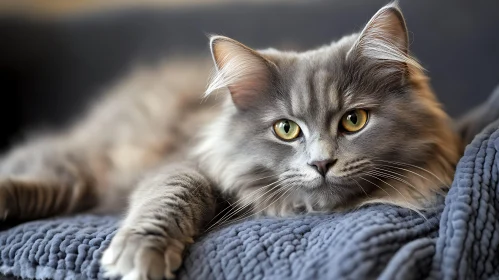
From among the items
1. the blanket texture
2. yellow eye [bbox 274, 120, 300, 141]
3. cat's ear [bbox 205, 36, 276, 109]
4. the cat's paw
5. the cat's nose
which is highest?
cat's ear [bbox 205, 36, 276, 109]

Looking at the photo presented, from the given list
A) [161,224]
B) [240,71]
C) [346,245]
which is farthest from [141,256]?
[240,71]

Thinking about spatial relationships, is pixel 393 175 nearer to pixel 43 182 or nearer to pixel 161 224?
pixel 161 224

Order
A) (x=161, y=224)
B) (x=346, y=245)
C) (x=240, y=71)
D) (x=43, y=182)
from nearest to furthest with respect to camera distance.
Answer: (x=346, y=245), (x=161, y=224), (x=240, y=71), (x=43, y=182)

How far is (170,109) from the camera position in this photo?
1.97 meters

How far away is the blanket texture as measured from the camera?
99 centimetres

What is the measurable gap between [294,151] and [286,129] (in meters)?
0.08

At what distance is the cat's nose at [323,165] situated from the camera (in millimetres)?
1188

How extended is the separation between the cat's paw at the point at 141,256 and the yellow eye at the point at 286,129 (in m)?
0.40

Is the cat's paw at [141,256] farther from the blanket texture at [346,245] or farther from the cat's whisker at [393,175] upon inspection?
the cat's whisker at [393,175]

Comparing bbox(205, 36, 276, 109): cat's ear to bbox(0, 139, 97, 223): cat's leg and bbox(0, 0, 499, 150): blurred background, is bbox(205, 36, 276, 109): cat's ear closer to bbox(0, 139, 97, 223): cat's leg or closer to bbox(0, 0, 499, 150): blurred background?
bbox(0, 139, 97, 223): cat's leg

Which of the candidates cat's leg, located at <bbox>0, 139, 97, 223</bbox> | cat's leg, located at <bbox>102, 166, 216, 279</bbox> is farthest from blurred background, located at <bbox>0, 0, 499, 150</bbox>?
cat's leg, located at <bbox>102, 166, 216, 279</bbox>

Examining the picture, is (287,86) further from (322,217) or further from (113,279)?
(113,279)

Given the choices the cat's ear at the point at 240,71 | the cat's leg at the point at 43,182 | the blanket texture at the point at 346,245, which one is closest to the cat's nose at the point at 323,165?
the blanket texture at the point at 346,245

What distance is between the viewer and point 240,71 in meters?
1.37
